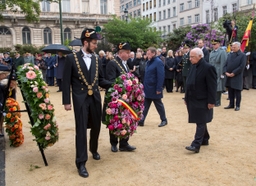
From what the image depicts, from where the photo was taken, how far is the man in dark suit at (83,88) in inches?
177

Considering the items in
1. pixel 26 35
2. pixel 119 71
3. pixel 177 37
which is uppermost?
pixel 26 35

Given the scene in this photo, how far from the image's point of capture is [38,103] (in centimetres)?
474

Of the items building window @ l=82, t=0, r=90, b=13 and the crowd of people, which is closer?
the crowd of people

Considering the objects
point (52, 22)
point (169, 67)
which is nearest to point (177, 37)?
point (169, 67)

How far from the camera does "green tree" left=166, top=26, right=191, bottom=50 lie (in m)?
25.5

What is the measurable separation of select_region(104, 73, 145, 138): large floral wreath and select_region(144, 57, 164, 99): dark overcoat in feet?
A: 6.46

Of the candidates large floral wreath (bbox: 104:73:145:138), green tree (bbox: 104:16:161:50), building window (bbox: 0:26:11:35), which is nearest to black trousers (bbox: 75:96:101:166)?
large floral wreath (bbox: 104:73:145:138)

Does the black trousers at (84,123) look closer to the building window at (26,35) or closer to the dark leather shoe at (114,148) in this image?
the dark leather shoe at (114,148)

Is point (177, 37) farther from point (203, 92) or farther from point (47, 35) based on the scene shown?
point (47, 35)

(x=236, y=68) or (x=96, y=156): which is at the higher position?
(x=236, y=68)

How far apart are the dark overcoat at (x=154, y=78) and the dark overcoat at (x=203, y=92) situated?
1648mm

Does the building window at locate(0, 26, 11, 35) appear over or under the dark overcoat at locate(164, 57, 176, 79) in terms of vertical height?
over

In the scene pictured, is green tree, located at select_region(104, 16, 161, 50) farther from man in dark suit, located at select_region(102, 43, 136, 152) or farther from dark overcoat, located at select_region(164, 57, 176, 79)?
man in dark suit, located at select_region(102, 43, 136, 152)

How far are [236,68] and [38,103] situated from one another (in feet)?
20.8
